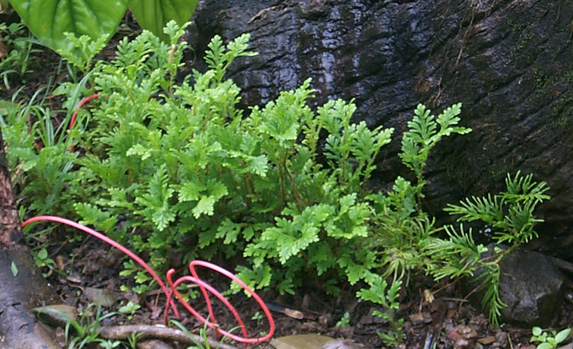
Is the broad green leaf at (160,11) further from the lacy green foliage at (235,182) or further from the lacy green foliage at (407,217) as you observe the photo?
the lacy green foliage at (407,217)

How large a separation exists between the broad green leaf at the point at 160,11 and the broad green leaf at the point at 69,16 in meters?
0.33

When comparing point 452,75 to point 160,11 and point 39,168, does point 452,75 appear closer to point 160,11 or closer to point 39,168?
point 160,11

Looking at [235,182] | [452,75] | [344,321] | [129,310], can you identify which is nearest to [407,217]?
[344,321]

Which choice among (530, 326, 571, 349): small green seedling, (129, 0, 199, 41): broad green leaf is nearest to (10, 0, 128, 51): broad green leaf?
(129, 0, 199, 41): broad green leaf

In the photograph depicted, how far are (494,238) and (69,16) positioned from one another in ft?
5.82

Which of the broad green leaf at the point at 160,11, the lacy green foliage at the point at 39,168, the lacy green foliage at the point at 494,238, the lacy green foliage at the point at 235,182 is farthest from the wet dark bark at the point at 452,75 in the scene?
the lacy green foliage at the point at 39,168

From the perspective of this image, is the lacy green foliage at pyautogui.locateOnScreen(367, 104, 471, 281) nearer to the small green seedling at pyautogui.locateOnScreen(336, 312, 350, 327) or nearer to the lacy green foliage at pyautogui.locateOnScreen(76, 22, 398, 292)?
the lacy green foliage at pyautogui.locateOnScreen(76, 22, 398, 292)

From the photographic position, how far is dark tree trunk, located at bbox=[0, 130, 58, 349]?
2.21 meters

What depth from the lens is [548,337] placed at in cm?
226

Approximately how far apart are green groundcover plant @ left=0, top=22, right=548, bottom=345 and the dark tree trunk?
24cm

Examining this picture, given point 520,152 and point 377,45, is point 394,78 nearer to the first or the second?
point 377,45

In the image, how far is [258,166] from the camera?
7.13ft

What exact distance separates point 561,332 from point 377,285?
26.0 inches

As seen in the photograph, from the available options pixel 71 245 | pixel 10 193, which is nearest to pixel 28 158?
pixel 10 193
